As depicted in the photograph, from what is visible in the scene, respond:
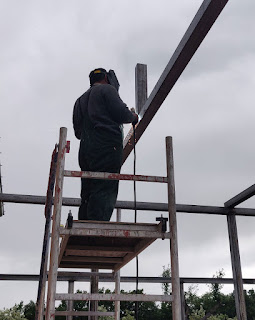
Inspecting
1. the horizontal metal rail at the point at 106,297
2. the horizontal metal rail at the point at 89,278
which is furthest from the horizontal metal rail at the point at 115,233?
the horizontal metal rail at the point at 89,278

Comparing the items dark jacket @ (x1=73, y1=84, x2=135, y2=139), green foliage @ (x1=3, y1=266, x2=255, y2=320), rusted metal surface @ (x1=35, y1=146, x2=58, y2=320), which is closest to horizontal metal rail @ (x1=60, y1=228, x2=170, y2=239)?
rusted metal surface @ (x1=35, y1=146, x2=58, y2=320)

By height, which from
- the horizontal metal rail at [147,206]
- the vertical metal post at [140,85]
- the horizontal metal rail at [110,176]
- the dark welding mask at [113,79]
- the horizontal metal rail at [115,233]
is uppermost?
the vertical metal post at [140,85]

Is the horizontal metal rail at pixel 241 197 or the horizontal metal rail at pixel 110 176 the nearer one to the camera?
the horizontal metal rail at pixel 110 176

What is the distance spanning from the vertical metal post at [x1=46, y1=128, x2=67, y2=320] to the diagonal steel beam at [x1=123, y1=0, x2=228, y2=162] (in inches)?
62.7

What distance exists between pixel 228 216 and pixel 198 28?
3.12 meters

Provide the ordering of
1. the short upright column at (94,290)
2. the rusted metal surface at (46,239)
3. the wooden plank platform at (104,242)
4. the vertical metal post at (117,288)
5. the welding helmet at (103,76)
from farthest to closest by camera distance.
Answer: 1. the short upright column at (94,290)
2. the vertical metal post at (117,288)
3. the welding helmet at (103,76)
4. the rusted metal surface at (46,239)
5. the wooden plank platform at (104,242)

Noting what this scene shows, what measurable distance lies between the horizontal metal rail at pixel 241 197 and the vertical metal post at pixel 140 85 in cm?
186

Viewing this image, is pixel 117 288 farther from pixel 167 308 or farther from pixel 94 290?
pixel 167 308

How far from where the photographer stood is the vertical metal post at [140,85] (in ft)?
18.4

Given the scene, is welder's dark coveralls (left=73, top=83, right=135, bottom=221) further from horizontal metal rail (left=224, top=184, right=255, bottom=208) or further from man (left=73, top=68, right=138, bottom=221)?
horizontal metal rail (left=224, top=184, right=255, bottom=208)

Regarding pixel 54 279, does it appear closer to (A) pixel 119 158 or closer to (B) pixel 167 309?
(A) pixel 119 158

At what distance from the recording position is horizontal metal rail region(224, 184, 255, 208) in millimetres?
5434

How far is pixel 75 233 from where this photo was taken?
2.98 metres

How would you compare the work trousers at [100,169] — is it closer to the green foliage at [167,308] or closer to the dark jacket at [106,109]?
the dark jacket at [106,109]
